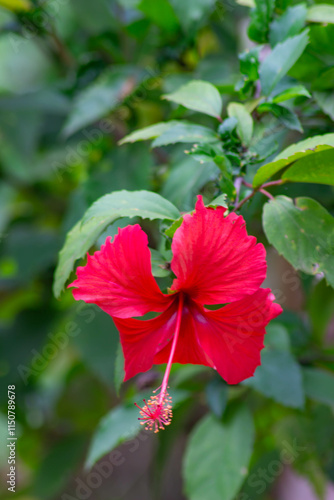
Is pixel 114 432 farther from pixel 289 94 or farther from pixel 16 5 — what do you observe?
pixel 16 5

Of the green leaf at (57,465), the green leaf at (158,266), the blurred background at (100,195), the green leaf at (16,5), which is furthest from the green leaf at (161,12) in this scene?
the green leaf at (57,465)

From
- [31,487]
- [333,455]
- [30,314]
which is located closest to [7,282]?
[30,314]

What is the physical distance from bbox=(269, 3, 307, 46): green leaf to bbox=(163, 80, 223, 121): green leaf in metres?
0.09

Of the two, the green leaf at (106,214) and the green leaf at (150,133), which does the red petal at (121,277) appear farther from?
the green leaf at (150,133)

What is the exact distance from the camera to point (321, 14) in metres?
0.50

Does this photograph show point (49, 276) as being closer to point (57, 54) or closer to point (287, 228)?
point (57, 54)

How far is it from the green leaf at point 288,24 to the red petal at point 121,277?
0.28 metres

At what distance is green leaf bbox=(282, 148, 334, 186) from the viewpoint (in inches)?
16.1

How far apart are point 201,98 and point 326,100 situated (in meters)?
0.13

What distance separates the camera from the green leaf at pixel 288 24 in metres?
0.50

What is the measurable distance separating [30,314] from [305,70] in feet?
2.50

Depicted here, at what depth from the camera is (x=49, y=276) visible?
1091mm

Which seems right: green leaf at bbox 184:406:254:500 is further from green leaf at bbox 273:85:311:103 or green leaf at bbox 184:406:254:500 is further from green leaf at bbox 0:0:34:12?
green leaf at bbox 0:0:34:12

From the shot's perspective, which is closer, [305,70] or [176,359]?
[176,359]
